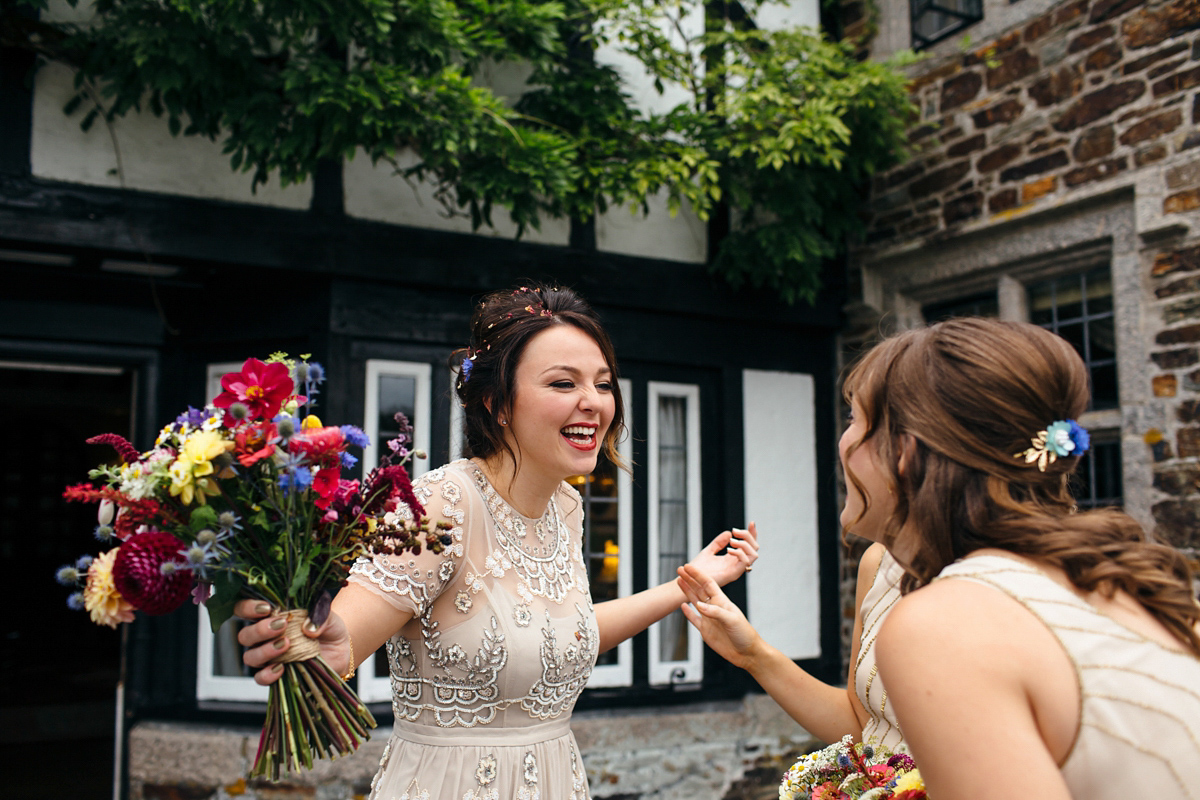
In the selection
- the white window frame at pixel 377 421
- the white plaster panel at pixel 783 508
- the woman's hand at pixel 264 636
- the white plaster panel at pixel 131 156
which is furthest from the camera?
the white plaster panel at pixel 783 508

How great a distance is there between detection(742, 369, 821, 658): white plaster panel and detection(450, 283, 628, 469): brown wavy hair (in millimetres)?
3560

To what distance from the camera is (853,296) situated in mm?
6008

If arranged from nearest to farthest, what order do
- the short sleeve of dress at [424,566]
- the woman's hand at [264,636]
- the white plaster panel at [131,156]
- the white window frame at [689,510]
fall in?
the woman's hand at [264,636]
the short sleeve of dress at [424,566]
the white plaster panel at [131,156]
the white window frame at [689,510]

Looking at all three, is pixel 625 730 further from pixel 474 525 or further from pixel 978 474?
pixel 978 474

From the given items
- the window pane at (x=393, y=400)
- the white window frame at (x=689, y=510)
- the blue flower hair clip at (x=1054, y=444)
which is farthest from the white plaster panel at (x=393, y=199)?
the blue flower hair clip at (x=1054, y=444)

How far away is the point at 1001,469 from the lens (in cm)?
121

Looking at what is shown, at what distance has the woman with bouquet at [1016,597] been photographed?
102 centimetres

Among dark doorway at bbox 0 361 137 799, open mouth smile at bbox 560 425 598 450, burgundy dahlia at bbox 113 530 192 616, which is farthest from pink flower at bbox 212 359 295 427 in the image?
dark doorway at bbox 0 361 137 799

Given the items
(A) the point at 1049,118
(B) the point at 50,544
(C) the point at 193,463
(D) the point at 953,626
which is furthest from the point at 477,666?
(B) the point at 50,544

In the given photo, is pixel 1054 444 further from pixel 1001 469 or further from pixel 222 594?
pixel 222 594

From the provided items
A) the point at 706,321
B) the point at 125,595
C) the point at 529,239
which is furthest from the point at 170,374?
the point at 125,595

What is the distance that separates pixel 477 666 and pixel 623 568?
3381 millimetres

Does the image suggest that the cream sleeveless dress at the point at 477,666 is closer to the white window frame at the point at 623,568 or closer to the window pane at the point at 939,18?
the white window frame at the point at 623,568

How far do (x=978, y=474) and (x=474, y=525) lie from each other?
123 cm
